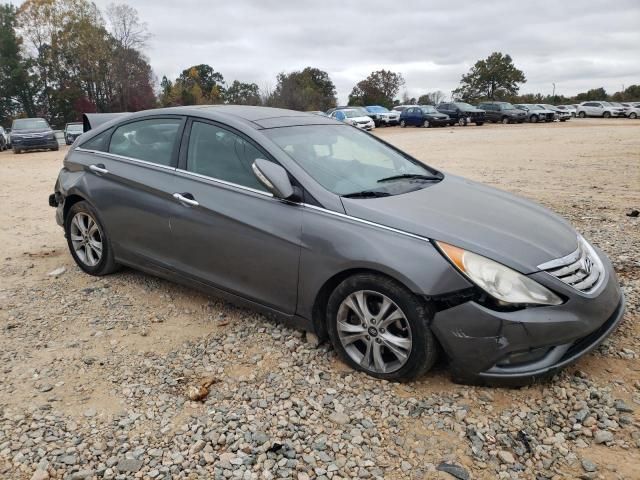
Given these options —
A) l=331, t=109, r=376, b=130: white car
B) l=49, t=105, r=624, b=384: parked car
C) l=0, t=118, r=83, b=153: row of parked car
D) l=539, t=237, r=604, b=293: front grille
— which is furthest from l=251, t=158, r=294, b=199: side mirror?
l=331, t=109, r=376, b=130: white car

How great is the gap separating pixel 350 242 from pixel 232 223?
0.93 m

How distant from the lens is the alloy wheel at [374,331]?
297 cm

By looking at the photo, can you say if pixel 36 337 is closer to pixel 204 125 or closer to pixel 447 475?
pixel 204 125

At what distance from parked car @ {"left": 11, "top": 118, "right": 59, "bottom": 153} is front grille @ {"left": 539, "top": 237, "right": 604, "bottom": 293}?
24.5 metres

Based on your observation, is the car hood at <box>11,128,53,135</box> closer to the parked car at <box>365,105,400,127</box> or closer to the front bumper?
the parked car at <box>365,105,400,127</box>

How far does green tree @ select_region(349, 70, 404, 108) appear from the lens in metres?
71.2

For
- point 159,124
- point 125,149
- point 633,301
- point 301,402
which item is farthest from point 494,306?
point 125,149

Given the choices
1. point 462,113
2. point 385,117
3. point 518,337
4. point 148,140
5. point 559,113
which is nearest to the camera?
point 518,337

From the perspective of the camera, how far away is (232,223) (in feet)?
11.6

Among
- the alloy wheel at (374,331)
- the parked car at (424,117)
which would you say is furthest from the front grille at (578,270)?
the parked car at (424,117)

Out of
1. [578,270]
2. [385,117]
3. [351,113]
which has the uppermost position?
[578,270]

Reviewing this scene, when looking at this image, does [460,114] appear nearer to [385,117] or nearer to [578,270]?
[385,117]

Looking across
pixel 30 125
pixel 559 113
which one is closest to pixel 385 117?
pixel 559 113

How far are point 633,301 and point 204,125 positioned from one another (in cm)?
358
